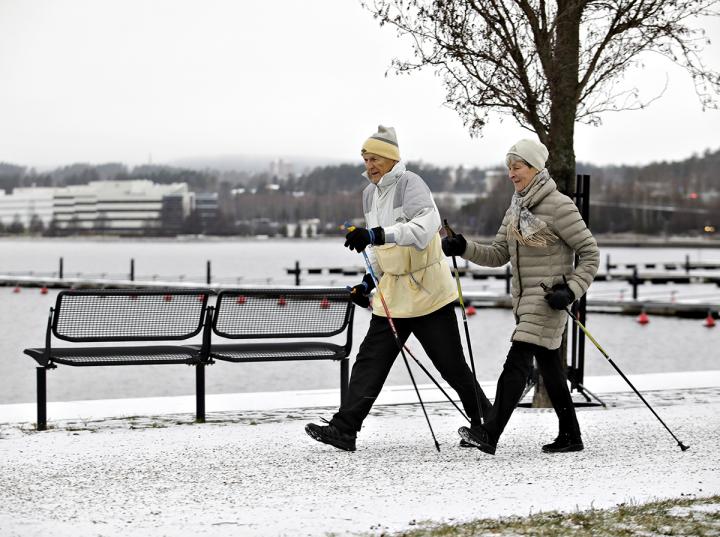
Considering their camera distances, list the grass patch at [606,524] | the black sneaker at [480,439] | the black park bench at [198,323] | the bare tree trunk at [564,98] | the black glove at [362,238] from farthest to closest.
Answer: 1. the bare tree trunk at [564,98]
2. the black park bench at [198,323]
3. the black sneaker at [480,439]
4. the black glove at [362,238]
5. the grass patch at [606,524]

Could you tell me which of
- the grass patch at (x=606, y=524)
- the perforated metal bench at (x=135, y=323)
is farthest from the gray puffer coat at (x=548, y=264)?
the perforated metal bench at (x=135, y=323)

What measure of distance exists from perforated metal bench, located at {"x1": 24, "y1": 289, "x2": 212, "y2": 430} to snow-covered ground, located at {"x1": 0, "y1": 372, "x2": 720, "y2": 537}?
1.47 ft

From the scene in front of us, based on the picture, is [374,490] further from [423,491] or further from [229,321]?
[229,321]

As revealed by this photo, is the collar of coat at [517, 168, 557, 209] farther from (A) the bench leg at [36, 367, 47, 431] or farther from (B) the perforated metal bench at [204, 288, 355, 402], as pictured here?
(A) the bench leg at [36, 367, 47, 431]

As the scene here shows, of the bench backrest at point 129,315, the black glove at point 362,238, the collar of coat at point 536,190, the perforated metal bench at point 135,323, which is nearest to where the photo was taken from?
the black glove at point 362,238

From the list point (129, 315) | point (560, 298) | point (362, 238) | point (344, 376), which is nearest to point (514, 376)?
point (560, 298)

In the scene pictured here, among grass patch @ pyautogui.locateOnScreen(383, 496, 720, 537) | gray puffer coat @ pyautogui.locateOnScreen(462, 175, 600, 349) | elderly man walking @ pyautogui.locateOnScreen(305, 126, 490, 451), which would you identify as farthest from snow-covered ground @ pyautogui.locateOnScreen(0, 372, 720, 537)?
gray puffer coat @ pyautogui.locateOnScreen(462, 175, 600, 349)

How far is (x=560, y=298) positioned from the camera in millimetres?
6176

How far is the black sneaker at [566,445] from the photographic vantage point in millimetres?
6590

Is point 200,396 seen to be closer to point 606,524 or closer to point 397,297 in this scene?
point 397,297

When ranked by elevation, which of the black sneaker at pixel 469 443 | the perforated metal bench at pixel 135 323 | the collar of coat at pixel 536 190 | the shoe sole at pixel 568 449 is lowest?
the shoe sole at pixel 568 449

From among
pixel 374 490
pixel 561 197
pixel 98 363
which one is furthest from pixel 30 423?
pixel 561 197

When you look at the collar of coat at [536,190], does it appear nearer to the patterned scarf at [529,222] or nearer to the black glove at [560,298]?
the patterned scarf at [529,222]

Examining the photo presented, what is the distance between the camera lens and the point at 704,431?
7406 mm
